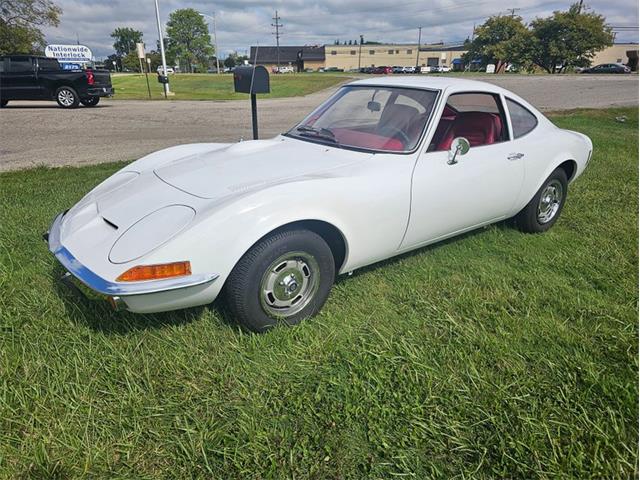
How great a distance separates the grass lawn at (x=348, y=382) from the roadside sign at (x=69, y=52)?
18.9m

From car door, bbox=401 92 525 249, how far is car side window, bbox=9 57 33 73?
52.3ft

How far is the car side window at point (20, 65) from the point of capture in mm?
13773

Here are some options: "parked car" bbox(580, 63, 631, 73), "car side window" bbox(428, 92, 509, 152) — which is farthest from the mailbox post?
"parked car" bbox(580, 63, 631, 73)

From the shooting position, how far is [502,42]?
182 ft

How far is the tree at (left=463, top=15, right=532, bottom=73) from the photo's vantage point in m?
53.8

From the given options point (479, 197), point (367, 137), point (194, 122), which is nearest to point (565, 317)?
point (479, 197)

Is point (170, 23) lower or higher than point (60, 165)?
higher

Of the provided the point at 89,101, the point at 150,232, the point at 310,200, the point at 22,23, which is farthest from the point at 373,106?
the point at 22,23

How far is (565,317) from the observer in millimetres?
2631

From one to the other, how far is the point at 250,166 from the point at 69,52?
20.3 meters

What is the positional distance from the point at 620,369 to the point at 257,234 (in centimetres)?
204

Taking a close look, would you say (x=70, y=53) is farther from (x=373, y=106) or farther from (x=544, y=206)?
(x=544, y=206)

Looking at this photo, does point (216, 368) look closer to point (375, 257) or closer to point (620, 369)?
point (375, 257)

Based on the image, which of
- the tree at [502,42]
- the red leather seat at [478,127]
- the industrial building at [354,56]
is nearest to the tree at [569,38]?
the tree at [502,42]
